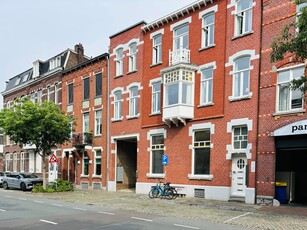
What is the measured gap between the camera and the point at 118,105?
1045 inches

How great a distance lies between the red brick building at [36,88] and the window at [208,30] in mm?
16794

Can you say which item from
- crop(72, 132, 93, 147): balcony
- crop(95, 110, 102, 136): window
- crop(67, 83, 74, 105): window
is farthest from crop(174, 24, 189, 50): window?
crop(67, 83, 74, 105): window

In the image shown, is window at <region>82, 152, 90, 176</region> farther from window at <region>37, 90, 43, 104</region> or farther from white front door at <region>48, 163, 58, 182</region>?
window at <region>37, 90, 43, 104</region>

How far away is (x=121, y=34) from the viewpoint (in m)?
26.5

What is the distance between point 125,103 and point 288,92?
12.6m

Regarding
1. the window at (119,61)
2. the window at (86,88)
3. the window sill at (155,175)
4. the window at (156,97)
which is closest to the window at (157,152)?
the window sill at (155,175)

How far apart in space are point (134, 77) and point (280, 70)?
11.3m

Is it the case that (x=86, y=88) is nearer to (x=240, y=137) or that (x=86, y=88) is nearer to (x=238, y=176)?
(x=240, y=137)

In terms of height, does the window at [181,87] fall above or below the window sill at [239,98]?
above

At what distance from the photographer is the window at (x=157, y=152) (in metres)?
22.5

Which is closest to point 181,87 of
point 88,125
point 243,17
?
point 243,17

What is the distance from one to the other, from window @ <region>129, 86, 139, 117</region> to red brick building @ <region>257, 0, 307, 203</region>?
400 inches

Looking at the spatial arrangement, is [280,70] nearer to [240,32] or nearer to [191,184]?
[240,32]

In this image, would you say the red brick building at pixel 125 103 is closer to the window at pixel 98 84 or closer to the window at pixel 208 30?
the window at pixel 98 84
